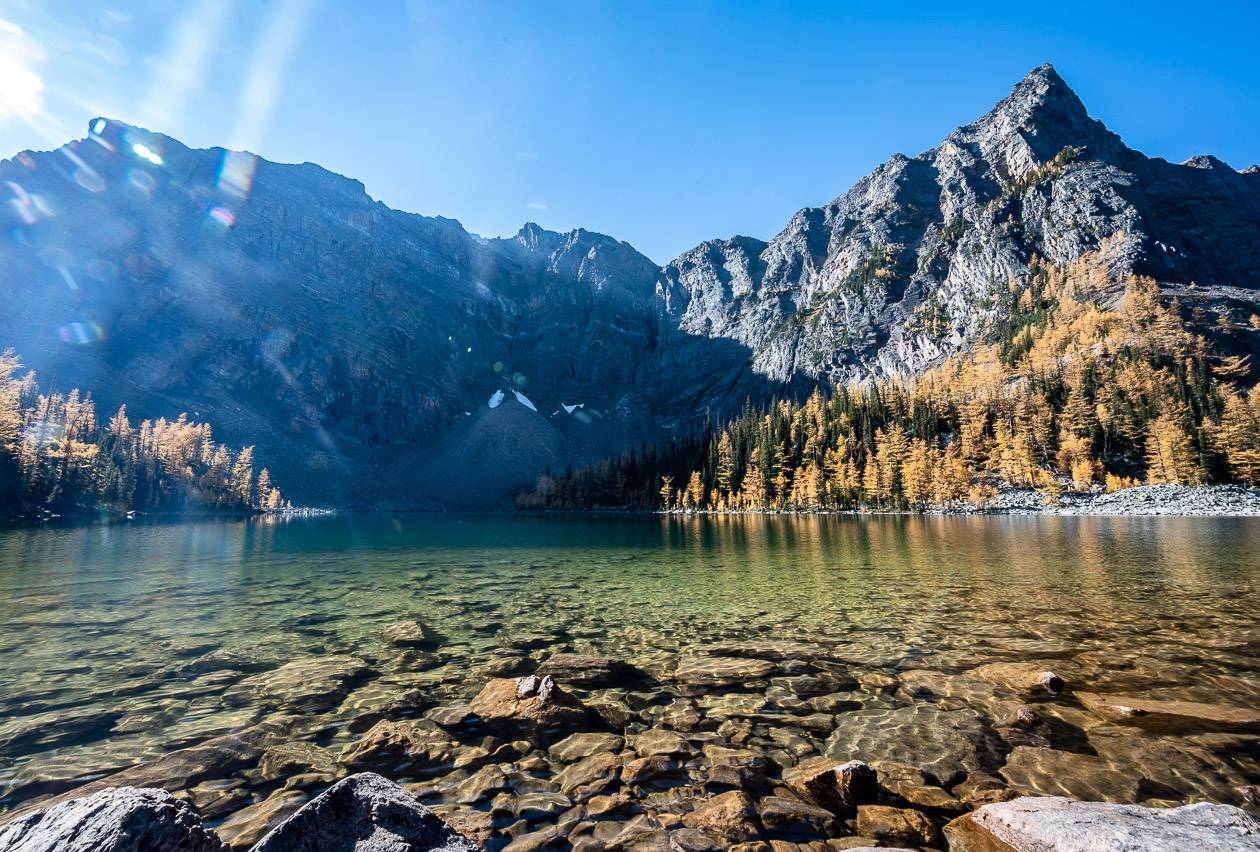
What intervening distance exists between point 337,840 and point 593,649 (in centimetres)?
1038

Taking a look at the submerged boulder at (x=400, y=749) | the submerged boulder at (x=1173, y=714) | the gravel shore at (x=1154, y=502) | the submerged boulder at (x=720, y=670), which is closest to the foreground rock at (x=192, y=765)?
the submerged boulder at (x=400, y=749)

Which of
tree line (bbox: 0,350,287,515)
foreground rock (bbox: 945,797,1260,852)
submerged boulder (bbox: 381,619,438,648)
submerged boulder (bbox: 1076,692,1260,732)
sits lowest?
submerged boulder (bbox: 381,619,438,648)

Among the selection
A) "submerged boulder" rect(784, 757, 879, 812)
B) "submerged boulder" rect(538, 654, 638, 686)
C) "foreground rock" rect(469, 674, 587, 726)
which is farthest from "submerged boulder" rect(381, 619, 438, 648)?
"submerged boulder" rect(784, 757, 879, 812)

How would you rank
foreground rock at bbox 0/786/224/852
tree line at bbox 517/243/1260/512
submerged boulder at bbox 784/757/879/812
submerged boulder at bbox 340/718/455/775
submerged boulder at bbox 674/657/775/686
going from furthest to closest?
tree line at bbox 517/243/1260/512 < submerged boulder at bbox 674/657/775/686 < submerged boulder at bbox 340/718/455/775 < submerged boulder at bbox 784/757/879/812 < foreground rock at bbox 0/786/224/852

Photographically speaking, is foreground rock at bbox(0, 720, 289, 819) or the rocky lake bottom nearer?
the rocky lake bottom

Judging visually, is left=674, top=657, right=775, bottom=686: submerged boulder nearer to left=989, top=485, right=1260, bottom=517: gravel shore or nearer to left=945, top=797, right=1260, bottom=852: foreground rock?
left=945, top=797, right=1260, bottom=852: foreground rock

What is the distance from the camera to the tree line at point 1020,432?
9256 centimetres

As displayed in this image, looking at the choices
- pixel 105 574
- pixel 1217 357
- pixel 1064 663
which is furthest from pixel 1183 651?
pixel 1217 357

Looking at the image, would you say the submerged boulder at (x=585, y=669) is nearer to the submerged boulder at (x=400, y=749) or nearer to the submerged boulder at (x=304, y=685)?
the submerged boulder at (x=400, y=749)

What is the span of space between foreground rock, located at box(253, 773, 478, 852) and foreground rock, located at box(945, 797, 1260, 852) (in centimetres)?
532

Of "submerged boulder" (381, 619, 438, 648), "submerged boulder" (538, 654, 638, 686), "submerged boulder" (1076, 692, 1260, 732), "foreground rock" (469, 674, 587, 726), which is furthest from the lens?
"submerged boulder" (381, 619, 438, 648)

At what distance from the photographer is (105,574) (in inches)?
1145

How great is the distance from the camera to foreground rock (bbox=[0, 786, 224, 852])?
3463 millimetres

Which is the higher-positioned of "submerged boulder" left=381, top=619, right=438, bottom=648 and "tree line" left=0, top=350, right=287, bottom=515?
"tree line" left=0, top=350, right=287, bottom=515
